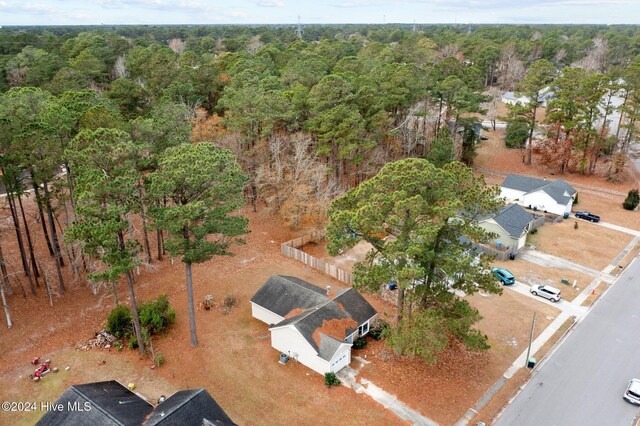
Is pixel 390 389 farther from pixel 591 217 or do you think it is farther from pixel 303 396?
pixel 591 217

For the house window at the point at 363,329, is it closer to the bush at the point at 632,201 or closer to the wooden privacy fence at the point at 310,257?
the wooden privacy fence at the point at 310,257

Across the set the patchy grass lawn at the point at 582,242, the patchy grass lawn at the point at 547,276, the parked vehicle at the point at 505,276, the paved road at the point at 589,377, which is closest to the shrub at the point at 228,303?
the paved road at the point at 589,377

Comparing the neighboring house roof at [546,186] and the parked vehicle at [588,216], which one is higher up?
the neighboring house roof at [546,186]

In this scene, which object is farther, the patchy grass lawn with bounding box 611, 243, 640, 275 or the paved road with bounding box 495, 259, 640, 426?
the patchy grass lawn with bounding box 611, 243, 640, 275

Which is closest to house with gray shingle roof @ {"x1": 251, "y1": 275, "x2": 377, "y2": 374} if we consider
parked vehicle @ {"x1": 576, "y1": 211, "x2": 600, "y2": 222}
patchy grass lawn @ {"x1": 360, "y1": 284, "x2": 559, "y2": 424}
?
patchy grass lawn @ {"x1": 360, "y1": 284, "x2": 559, "y2": 424}

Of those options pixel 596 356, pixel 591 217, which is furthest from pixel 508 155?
pixel 596 356

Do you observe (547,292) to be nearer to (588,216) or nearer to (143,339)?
(588,216)

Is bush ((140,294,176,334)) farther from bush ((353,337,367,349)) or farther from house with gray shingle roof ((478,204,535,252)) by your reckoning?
house with gray shingle roof ((478,204,535,252))
